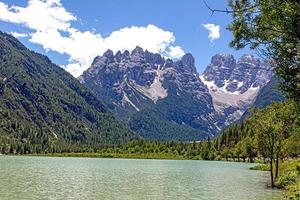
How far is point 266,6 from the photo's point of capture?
24531 millimetres

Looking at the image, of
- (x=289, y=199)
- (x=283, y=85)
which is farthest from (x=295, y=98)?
(x=289, y=199)

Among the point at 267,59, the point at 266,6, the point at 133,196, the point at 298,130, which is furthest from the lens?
the point at 133,196

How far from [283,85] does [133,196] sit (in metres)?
27.1

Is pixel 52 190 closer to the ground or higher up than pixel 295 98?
closer to the ground

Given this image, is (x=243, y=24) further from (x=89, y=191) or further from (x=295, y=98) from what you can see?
(x=89, y=191)

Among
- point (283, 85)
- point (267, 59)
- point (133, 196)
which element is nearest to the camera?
point (267, 59)

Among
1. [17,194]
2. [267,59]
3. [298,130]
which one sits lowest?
[17,194]

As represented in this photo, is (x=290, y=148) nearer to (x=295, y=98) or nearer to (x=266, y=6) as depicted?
(x=295, y=98)

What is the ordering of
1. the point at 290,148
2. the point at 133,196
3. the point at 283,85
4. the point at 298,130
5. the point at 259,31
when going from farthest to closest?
the point at 290,148 → the point at 133,196 → the point at 298,130 → the point at 283,85 → the point at 259,31

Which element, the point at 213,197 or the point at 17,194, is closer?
the point at 17,194

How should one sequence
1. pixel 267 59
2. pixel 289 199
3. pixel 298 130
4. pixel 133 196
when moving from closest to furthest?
pixel 267 59
pixel 289 199
pixel 298 130
pixel 133 196

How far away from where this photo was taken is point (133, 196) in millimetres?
52625

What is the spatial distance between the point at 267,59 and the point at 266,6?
5734 mm

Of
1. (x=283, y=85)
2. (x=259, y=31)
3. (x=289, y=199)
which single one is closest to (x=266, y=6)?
(x=259, y=31)
